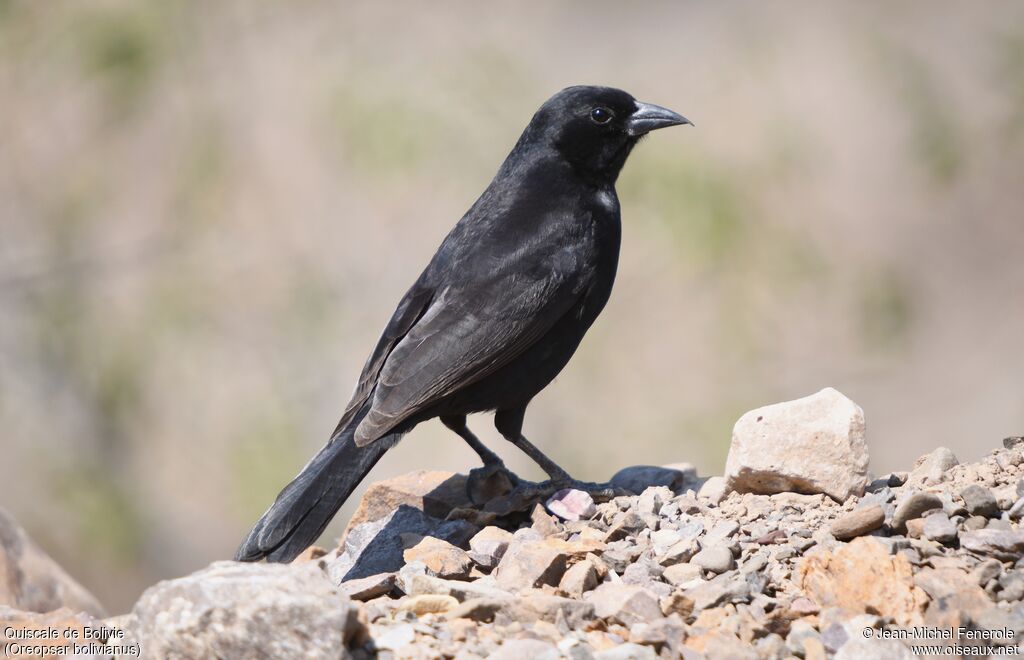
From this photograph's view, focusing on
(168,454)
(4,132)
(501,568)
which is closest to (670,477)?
(501,568)

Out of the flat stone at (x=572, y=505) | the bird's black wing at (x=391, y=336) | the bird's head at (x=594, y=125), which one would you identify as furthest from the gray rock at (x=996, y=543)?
the bird's head at (x=594, y=125)

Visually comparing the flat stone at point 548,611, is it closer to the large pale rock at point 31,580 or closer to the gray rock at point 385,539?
the gray rock at point 385,539

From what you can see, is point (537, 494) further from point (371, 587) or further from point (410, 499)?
point (371, 587)

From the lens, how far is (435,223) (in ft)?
36.6

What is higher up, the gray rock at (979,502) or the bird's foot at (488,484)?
the gray rock at (979,502)

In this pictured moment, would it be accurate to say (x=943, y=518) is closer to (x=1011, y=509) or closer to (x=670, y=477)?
(x=1011, y=509)

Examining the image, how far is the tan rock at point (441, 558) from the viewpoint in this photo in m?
3.67

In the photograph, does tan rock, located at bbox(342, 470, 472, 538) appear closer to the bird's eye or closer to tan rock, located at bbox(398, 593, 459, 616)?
tan rock, located at bbox(398, 593, 459, 616)

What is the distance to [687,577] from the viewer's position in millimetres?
3436

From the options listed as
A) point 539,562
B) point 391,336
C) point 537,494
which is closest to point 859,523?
point 539,562

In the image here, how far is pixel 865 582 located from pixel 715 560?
499 millimetres

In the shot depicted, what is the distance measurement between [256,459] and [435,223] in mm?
2931

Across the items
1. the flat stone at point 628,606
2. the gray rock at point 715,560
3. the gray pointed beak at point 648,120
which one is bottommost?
the flat stone at point 628,606

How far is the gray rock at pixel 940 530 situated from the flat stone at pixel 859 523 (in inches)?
5.5
